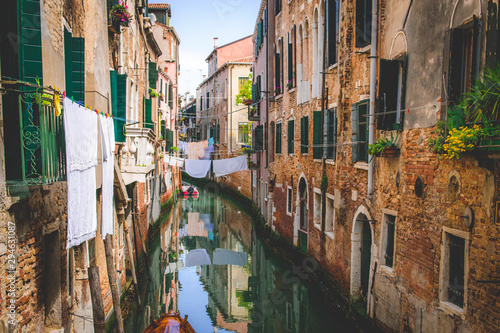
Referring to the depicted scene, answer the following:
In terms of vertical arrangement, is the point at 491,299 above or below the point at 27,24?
below

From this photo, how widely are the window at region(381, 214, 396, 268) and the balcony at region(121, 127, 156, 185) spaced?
587cm

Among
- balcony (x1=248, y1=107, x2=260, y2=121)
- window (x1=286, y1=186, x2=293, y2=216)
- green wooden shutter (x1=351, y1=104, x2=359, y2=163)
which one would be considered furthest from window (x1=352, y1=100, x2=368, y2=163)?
balcony (x1=248, y1=107, x2=260, y2=121)

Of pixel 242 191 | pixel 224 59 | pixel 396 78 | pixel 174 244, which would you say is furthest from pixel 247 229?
pixel 224 59

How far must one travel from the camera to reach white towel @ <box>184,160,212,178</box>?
24406 mm

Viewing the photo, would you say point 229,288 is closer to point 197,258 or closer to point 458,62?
point 197,258

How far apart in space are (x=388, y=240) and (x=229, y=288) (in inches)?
266

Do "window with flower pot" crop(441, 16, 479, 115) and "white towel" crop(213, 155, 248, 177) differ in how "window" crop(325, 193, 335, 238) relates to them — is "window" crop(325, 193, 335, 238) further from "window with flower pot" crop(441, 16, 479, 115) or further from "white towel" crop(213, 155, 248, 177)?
"white towel" crop(213, 155, 248, 177)

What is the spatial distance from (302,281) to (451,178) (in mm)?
7717

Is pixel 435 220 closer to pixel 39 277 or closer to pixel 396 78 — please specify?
pixel 396 78

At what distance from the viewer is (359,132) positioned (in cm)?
953

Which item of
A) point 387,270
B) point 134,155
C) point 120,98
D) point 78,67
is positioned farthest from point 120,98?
point 387,270

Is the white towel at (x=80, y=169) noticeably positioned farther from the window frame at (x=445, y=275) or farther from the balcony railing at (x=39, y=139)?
the window frame at (x=445, y=275)

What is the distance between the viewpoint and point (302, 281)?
1283cm

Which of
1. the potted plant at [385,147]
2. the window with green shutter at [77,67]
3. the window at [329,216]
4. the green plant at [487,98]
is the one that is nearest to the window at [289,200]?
the window at [329,216]
